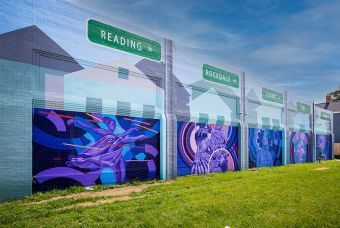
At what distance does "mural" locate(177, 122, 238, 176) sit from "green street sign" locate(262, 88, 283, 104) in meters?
6.49

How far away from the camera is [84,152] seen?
13805 mm

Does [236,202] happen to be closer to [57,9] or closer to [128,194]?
[128,194]

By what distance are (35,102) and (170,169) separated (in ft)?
28.1

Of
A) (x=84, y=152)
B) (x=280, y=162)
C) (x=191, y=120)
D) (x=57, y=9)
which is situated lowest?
(x=280, y=162)

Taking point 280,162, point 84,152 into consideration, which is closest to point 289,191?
point 84,152

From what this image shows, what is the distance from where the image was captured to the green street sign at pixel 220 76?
21.9m

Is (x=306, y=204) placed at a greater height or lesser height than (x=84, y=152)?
lesser

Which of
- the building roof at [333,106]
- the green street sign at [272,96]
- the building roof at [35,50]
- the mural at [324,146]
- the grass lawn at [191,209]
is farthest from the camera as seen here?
the building roof at [333,106]

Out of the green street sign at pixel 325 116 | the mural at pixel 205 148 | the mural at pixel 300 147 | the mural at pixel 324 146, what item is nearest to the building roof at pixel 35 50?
the mural at pixel 205 148

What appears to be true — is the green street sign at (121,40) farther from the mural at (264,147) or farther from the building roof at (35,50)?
the mural at (264,147)

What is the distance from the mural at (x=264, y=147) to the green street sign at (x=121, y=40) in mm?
13064

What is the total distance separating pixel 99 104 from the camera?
47.7 ft

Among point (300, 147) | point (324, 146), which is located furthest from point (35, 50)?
point (324, 146)

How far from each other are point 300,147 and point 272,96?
9.57 metres
